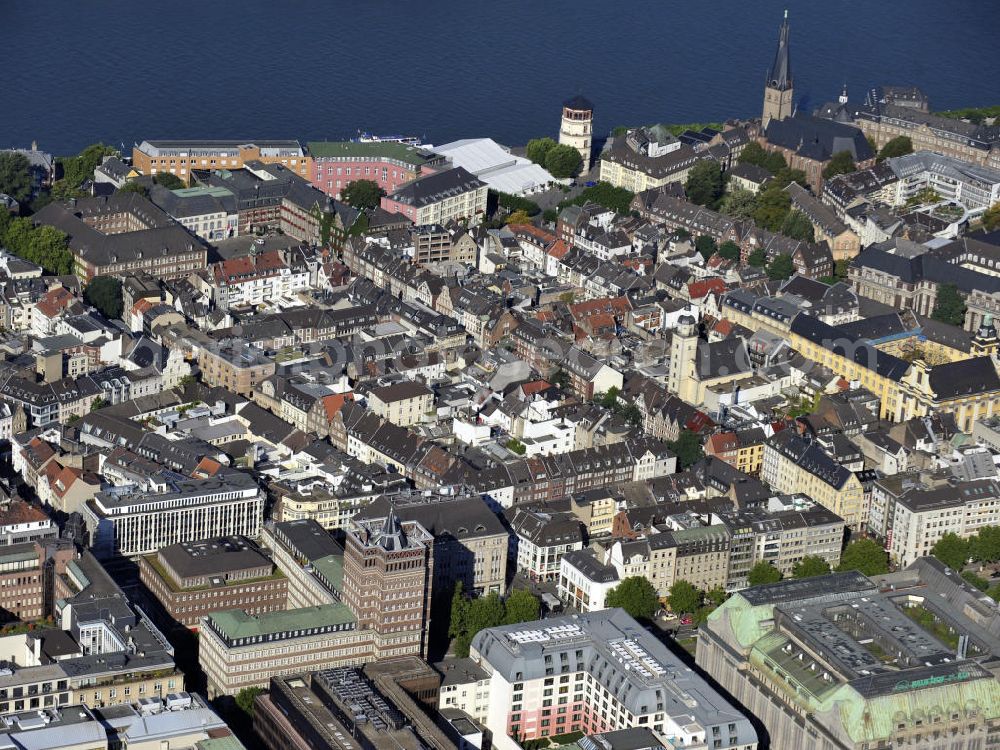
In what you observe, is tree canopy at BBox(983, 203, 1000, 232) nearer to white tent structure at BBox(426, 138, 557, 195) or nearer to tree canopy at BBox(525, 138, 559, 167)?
white tent structure at BBox(426, 138, 557, 195)

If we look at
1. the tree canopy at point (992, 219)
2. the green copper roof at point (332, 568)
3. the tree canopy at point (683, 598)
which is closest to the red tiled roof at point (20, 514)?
the green copper roof at point (332, 568)

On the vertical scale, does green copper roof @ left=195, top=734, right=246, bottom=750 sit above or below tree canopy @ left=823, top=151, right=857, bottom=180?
below

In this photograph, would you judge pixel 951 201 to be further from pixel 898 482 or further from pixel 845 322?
pixel 898 482

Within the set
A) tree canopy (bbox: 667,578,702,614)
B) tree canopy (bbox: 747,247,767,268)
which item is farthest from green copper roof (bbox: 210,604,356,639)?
tree canopy (bbox: 747,247,767,268)


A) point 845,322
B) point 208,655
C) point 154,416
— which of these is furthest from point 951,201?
point 208,655

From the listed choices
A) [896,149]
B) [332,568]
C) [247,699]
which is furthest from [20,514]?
[896,149]

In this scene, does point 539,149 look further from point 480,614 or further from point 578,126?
point 480,614

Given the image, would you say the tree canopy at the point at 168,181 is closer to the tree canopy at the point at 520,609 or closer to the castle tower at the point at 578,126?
the castle tower at the point at 578,126
